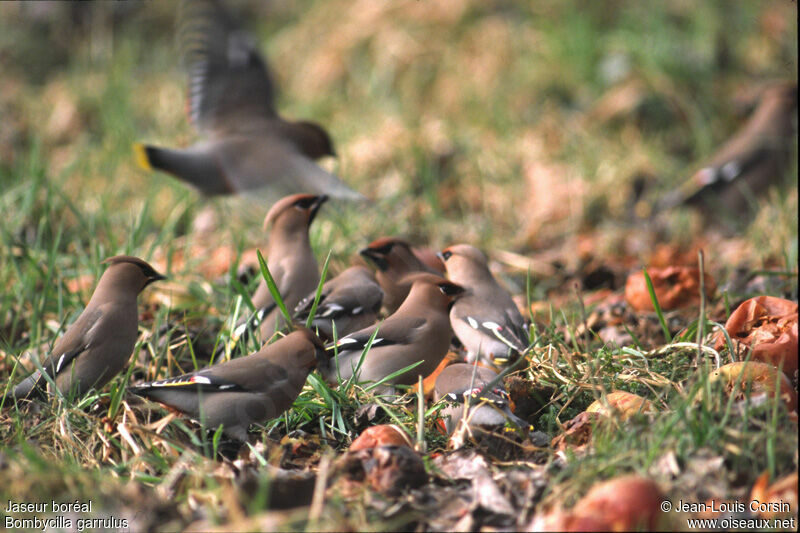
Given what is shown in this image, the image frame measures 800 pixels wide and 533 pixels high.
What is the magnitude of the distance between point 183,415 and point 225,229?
9.12 ft

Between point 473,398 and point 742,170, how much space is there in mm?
4662

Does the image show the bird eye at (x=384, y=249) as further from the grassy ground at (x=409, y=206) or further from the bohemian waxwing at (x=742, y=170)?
the bohemian waxwing at (x=742, y=170)

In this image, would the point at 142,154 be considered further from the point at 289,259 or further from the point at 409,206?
the point at 409,206

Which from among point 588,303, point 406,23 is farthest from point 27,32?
point 588,303

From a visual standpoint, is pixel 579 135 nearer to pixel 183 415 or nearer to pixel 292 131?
pixel 292 131

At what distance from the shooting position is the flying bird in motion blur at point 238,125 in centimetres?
586

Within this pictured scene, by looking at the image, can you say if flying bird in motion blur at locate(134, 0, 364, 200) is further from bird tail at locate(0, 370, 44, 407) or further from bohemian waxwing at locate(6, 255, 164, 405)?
bird tail at locate(0, 370, 44, 407)

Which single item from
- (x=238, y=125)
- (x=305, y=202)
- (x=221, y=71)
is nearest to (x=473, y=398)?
(x=305, y=202)

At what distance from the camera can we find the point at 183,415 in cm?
324

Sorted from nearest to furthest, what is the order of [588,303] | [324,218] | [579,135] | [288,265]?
[288,265], [588,303], [324,218], [579,135]

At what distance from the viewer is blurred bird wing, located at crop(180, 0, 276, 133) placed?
6031 mm

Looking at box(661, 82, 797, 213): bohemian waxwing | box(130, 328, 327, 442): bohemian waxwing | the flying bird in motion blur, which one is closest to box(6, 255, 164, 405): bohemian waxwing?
box(130, 328, 327, 442): bohemian waxwing

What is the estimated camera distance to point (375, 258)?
459cm

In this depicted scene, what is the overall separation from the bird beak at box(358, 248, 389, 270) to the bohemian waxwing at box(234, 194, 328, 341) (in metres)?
0.25
